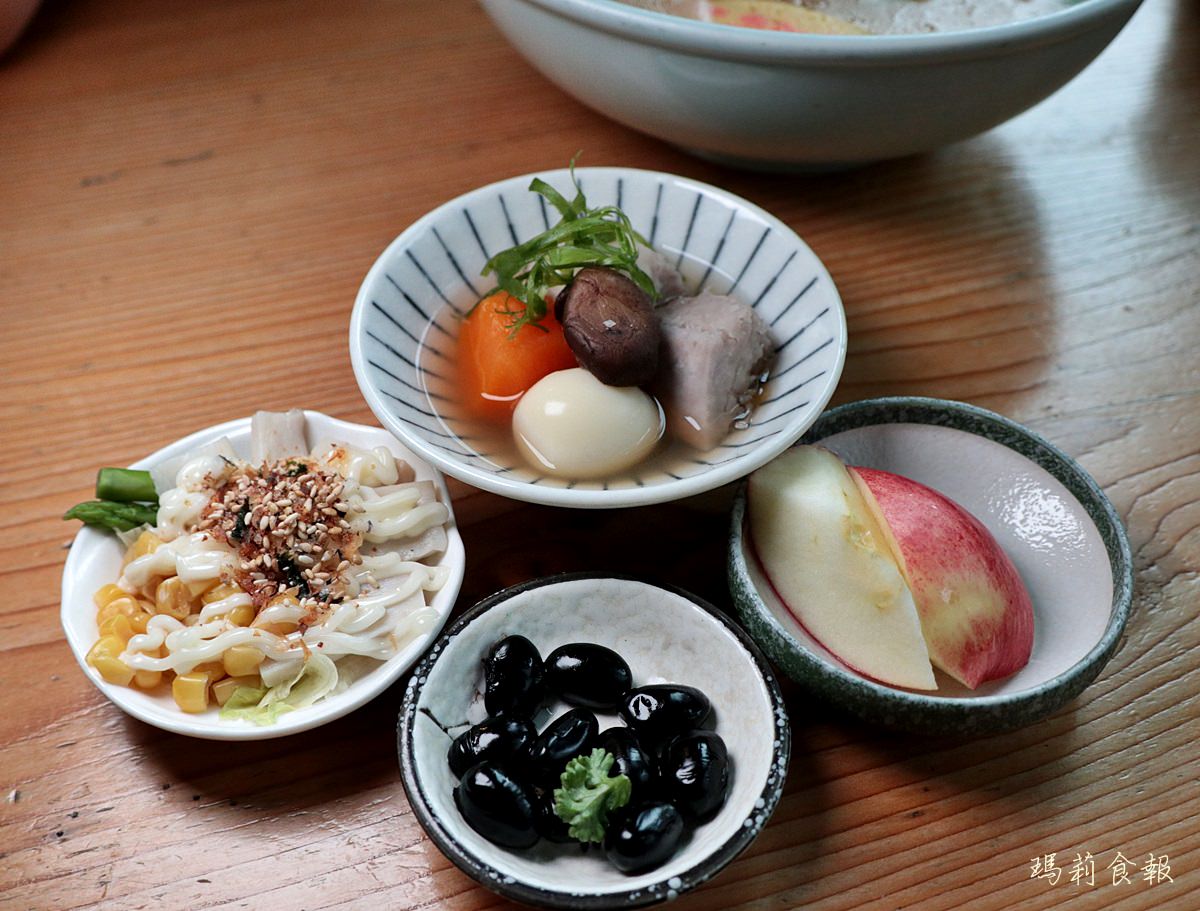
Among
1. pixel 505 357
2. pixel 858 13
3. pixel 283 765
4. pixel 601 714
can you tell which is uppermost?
pixel 858 13

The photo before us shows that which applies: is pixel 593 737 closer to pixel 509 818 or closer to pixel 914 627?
pixel 509 818

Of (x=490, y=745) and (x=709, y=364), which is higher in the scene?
(x=709, y=364)

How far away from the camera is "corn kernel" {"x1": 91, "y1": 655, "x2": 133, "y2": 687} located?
1092 mm

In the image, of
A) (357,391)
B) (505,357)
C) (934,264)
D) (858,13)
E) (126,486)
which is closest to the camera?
(126,486)

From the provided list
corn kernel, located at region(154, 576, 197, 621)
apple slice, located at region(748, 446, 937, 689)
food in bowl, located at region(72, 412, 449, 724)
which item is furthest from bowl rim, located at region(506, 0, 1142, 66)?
corn kernel, located at region(154, 576, 197, 621)

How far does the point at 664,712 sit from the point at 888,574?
29 centimetres

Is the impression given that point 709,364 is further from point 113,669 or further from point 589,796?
point 113,669

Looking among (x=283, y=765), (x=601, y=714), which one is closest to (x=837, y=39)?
(x=601, y=714)

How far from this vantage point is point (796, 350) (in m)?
1.41

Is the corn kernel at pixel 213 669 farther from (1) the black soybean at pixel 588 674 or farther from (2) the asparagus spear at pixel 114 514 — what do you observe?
(1) the black soybean at pixel 588 674

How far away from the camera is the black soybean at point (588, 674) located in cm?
110

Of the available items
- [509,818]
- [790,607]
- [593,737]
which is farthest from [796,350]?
[509,818]

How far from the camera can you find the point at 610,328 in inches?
51.4

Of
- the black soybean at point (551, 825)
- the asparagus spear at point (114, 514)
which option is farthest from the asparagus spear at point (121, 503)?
the black soybean at point (551, 825)
